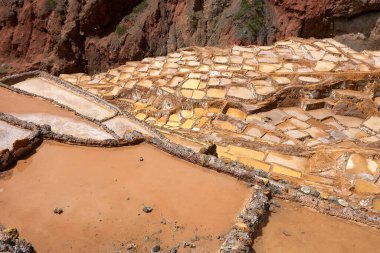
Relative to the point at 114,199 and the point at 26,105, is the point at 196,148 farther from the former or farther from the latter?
the point at 26,105

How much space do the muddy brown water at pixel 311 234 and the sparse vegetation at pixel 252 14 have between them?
859 cm

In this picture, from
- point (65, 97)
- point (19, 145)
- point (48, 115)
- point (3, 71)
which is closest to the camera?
point (19, 145)

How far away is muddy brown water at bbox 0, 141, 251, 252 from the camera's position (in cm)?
330

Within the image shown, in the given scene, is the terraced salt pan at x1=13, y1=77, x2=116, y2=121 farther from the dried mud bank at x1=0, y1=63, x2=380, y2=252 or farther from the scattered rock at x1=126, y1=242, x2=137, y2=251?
the scattered rock at x1=126, y1=242, x2=137, y2=251

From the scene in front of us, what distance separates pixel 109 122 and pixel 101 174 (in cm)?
186

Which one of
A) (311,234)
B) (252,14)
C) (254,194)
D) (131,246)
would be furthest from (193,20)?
(131,246)

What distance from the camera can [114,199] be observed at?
3.71m

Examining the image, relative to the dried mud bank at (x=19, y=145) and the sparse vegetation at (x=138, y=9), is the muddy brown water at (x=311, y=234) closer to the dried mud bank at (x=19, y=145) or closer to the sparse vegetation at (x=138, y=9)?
the dried mud bank at (x=19, y=145)

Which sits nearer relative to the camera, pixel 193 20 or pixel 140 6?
pixel 193 20

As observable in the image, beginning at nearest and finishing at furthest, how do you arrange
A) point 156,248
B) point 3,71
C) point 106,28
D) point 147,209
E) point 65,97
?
point 156,248 → point 147,209 → point 65,97 → point 3,71 → point 106,28

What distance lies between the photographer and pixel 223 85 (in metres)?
7.62

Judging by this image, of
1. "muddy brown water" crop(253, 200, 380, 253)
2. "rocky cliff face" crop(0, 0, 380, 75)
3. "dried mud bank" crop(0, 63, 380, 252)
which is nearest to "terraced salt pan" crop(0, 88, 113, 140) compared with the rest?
"dried mud bank" crop(0, 63, 380, 252)

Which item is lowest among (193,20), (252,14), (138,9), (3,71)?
(3,71)

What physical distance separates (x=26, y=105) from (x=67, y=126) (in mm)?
964
